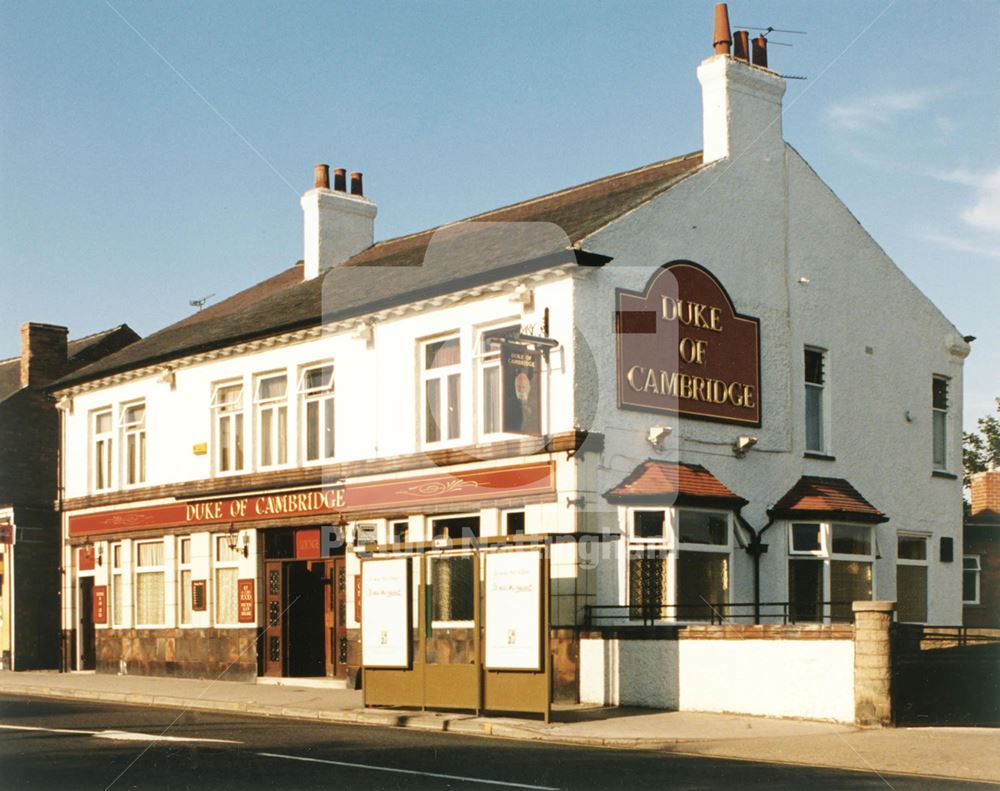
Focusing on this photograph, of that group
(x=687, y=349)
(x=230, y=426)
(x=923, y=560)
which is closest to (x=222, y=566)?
(x=230, y=426)

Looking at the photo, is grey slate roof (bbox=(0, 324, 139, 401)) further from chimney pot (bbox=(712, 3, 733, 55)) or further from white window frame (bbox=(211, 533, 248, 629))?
chimney pot (bbox=(712, 3, 733, 55))

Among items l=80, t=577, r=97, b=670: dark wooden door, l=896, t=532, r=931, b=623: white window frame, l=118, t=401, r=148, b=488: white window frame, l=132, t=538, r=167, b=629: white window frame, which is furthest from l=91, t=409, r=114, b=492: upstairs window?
l=896, t=532, r=931, b=623: white window frame

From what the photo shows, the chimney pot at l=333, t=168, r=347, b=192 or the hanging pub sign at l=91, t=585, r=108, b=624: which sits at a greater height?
the chimney pot at l=333, t=168, r=347, b=192

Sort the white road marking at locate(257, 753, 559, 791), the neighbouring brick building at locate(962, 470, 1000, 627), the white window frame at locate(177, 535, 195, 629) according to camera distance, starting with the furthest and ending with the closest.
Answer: the neighbouring brick building at locate(962, 470, 1000, 627) < the white window frame at locate(177, 535, 195, 629) < the white road marking at locate(257, 753, 559, 791)

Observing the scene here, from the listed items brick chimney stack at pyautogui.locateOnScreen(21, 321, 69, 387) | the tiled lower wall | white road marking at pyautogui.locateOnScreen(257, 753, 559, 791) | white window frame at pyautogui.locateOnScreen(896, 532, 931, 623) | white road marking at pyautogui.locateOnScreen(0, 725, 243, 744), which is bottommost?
the tiled lower wall

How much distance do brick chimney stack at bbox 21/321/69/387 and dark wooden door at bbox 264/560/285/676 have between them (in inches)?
464

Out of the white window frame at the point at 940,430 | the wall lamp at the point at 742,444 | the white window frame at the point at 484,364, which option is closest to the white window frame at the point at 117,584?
the white window frame at the point at 484,364

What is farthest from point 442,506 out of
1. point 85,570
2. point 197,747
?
point 85,570

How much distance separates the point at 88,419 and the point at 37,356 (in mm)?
3529

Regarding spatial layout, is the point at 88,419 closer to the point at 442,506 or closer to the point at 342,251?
the point at 342,251

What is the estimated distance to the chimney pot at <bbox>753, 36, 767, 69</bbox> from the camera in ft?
86.4

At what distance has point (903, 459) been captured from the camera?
94.2 feet

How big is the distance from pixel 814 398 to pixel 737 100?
597cm

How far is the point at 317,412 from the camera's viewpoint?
28047 millimetres
